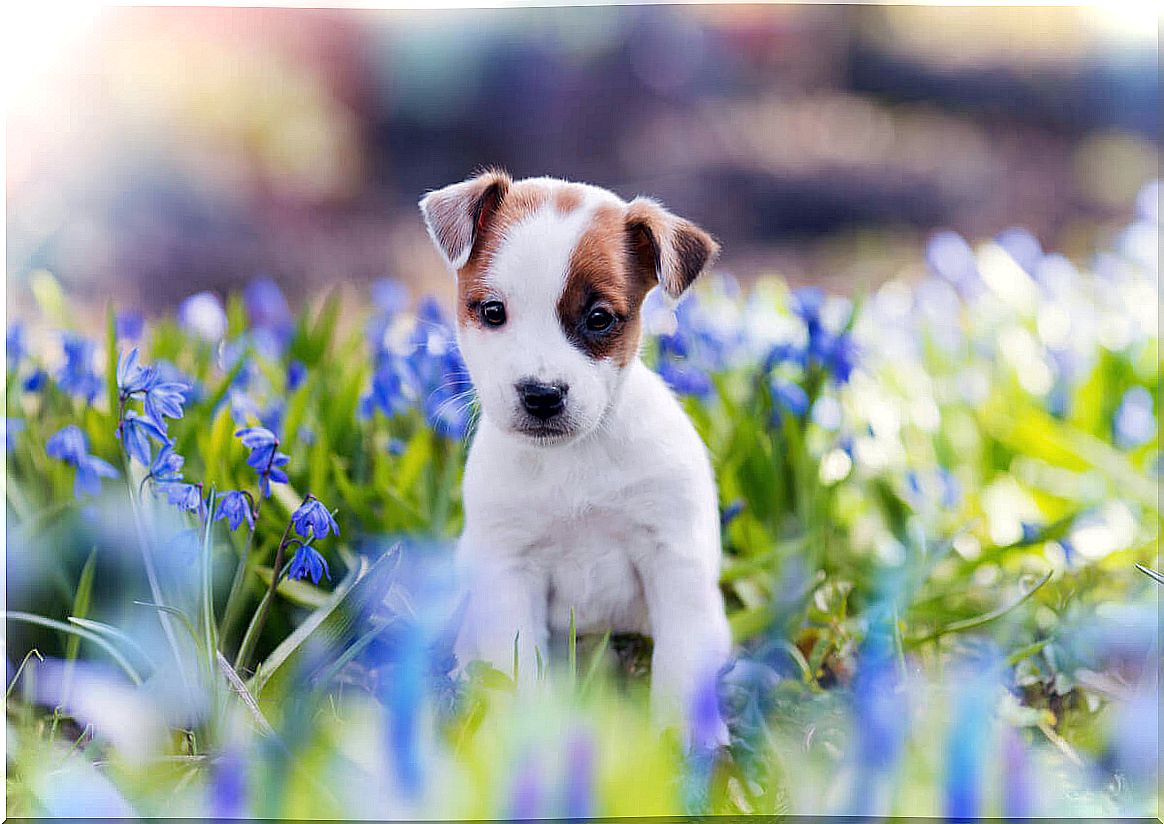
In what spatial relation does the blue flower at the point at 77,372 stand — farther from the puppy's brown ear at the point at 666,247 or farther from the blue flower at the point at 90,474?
the puppy's brown ear at the point at 666,247

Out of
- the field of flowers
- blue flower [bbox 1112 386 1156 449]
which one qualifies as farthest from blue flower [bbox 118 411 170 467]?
blue flower [bbox 1112 386 1156 449]

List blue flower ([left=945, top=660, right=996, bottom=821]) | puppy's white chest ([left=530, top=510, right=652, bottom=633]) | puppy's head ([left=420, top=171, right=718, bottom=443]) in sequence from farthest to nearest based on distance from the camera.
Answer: puppy's white chest ([left=530, top=510, right=652, bottom=633]) < puppy's head ([left=420, top=171, right=718, bottom=443]) < blue flower ([left=945, top=660, right=996, bottom=821])

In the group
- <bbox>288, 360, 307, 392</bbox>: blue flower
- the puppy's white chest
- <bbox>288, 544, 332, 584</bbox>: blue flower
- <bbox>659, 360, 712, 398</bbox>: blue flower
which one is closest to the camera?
<bbox>288, 544, 332, 584</bbox>: blue flower

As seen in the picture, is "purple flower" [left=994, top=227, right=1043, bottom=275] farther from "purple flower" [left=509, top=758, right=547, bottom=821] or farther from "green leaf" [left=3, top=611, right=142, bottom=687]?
"green leaf" [left=3, top=611, right=142, bottom=687]

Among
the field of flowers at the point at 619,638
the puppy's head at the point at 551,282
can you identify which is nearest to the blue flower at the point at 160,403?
the field of flowers at the point at 619,638

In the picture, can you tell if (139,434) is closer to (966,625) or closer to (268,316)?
(268,316)

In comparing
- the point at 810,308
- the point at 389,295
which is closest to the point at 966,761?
the point at 810,308
